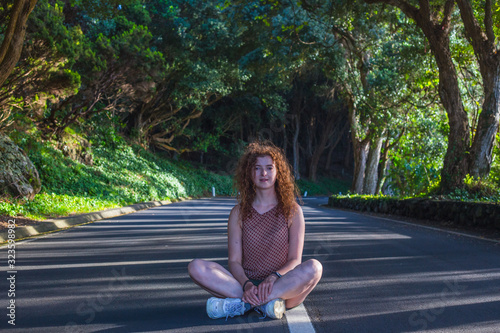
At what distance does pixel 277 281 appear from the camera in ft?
16.0

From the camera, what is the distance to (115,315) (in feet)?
16.7

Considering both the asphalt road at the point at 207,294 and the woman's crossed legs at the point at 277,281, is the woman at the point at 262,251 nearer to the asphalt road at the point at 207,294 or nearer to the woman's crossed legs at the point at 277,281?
the woman's crossed legs at the point at 277,281

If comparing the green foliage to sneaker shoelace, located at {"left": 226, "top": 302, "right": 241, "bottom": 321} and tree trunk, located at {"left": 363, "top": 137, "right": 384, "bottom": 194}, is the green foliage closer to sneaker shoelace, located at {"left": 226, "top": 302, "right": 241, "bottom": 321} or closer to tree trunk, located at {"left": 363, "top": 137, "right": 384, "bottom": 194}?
tree trunk, located at {"left": 363, "top": 137, "right": 384, "bottom": 194}

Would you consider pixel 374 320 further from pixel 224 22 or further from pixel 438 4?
pixel 224 22

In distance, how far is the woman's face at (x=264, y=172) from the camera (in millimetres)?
5395

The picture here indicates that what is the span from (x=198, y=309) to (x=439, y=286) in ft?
9.24

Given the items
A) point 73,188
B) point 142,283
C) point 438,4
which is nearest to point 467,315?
point 142,283

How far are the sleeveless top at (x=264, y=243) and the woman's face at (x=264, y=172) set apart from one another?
275mm

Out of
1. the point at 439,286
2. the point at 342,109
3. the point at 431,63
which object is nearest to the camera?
the point at 439,286

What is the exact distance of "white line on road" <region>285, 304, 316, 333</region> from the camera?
4652 millimetres

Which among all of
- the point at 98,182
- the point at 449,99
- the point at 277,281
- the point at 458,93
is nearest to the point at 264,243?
the point at 277,281

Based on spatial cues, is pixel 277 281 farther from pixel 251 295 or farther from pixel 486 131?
pixel 486 131

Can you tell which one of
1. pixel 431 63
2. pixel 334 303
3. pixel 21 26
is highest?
pixel 431 63

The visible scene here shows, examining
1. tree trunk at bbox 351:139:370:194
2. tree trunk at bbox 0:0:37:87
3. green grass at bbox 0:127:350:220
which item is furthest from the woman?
tree trunk at bbox 351:139:370:194
